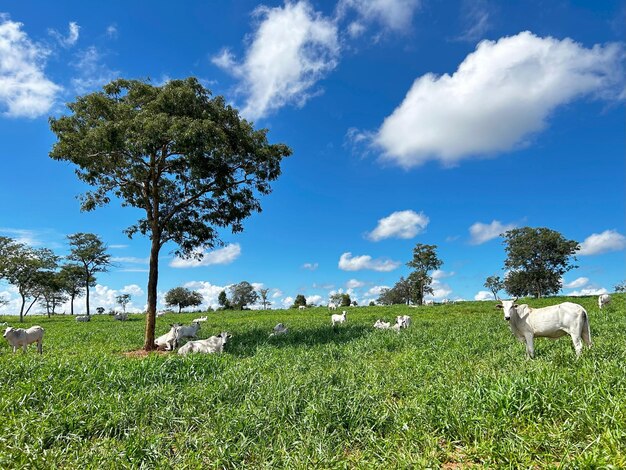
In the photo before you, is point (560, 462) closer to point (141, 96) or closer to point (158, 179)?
point (158, 179)

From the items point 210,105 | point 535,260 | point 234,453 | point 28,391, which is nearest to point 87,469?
point 234,453

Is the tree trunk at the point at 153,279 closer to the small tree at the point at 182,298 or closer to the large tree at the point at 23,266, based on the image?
the large tree at the point at 23,266

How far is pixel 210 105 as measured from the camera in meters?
18.0

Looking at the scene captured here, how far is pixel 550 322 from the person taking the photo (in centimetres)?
982

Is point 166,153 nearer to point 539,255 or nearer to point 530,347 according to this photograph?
point 530,347

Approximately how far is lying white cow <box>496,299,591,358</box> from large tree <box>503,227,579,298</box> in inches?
2352

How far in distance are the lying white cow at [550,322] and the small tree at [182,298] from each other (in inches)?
3752

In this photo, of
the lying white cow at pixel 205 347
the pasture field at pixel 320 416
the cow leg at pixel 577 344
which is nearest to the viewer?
the pasture field at pixel 320 416

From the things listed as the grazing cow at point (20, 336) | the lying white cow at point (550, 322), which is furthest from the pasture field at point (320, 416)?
the grazing cow at point (20, 336)

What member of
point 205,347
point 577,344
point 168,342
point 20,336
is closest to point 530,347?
point 577,344

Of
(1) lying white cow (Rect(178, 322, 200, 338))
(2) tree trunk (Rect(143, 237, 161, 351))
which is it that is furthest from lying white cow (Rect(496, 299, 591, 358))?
(2) tree trunk (Rect(143, 237, 161, 351))

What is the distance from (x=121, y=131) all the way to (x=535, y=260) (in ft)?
225

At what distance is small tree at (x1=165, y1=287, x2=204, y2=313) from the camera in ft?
314

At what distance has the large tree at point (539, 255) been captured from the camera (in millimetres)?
62062
